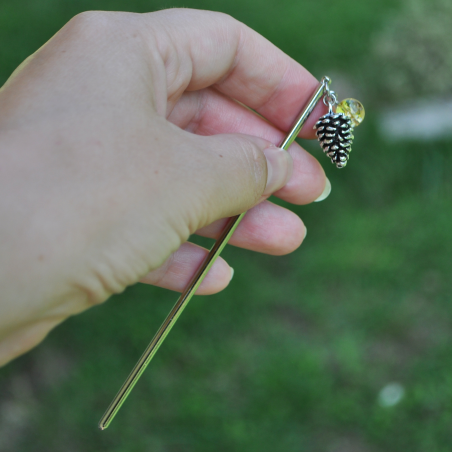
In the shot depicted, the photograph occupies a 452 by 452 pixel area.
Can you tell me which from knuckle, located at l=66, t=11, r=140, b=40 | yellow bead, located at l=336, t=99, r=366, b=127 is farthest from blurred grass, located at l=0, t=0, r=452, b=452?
knuckle, located at l=66, t=11, r=140, b=40

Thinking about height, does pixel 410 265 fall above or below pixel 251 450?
above

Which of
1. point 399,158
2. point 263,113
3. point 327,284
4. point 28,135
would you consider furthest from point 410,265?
point 28,135

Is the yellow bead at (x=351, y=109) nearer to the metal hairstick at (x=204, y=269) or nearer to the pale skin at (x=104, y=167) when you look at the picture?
the metal hairstick at (x=204, y=269)

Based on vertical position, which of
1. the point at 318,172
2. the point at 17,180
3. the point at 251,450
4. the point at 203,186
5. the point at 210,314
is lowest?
the point at 251,450

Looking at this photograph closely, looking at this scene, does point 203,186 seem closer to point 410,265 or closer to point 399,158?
point 410,265

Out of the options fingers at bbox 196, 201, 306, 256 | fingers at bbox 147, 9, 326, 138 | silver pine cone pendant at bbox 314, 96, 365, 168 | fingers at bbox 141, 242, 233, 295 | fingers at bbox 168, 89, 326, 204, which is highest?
fingers at bbox 147, 9, 326, 138

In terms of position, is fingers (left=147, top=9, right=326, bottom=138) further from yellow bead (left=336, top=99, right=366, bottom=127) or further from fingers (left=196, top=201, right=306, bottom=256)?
fingers (left=196, top=201, right=306, bottom=256)

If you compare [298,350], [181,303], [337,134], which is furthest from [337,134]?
[298,350]

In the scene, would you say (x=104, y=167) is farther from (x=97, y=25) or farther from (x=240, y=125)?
(x=240, y=125)
